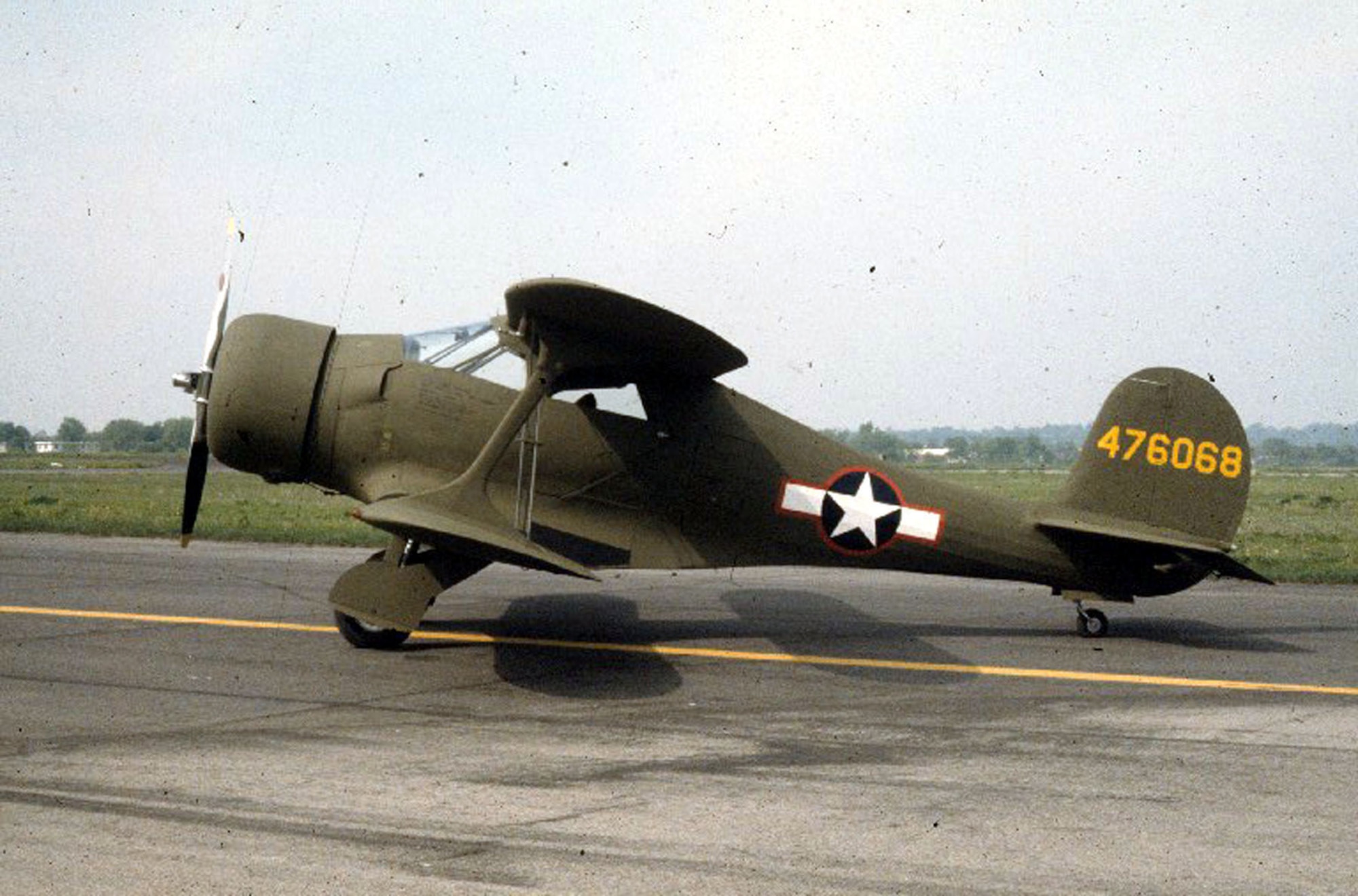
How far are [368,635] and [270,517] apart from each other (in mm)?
16858

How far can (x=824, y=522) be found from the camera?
9805mm

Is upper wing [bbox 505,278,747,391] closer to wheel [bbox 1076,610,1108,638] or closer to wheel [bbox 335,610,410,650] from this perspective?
wheel [bbox 335,610,410,650]

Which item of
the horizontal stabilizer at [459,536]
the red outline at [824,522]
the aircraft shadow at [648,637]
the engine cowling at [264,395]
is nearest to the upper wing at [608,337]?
the red outline at [824,522]

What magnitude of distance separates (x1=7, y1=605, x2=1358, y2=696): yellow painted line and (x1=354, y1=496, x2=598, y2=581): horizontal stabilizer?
226 cm

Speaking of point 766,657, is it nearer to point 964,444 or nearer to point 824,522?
point 824,522

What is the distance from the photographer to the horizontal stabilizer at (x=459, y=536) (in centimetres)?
726

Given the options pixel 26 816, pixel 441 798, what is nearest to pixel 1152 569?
pixel 441 798

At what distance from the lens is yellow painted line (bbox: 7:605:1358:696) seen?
8.73 meters

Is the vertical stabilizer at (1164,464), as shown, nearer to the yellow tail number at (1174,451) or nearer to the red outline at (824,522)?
the yellow tail number at (1174,451)

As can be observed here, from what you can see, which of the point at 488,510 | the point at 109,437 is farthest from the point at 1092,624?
the point at 109,437

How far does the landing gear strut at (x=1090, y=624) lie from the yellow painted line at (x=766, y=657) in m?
1.76

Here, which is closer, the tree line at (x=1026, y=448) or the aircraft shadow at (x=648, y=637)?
the aircraft shadow at (x=648, y=637)

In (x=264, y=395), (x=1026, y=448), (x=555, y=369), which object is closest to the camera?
(x=555, y=369)

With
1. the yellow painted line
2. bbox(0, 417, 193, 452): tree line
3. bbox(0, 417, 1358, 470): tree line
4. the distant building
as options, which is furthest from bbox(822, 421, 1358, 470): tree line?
the distant building
